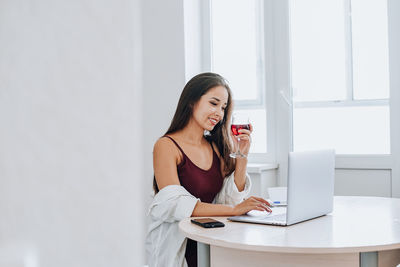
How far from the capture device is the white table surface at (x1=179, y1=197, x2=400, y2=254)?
1.04 m

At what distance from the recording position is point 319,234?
3.78 ft

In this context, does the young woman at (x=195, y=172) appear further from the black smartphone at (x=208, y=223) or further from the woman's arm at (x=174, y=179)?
the black smartphone at (x=208, y=223)

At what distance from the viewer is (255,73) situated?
2.79m

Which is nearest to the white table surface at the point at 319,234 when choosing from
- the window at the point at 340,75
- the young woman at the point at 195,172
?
the young woman at the point at 195,172

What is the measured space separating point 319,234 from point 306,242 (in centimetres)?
10

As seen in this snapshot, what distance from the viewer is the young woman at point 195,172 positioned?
57.0 inches

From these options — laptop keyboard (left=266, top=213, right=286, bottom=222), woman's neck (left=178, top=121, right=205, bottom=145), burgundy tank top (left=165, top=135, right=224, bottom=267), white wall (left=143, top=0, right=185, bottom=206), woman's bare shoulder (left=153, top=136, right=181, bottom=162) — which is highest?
white wall (left=143, top=0, right=185, bottom=206)

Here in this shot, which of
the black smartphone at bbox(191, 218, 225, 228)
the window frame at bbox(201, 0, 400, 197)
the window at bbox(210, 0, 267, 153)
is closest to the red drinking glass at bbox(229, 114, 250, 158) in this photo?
the black smartphone at bbox(191, 218, 225, 228)

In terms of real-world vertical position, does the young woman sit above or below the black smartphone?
above

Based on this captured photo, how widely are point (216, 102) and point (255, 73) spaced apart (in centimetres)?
113

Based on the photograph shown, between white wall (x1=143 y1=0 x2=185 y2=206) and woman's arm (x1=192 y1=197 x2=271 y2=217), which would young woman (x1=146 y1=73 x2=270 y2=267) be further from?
white wall (x1=143 y1=0 x2=185 y2=206)

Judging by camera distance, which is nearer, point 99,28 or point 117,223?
point 99,28

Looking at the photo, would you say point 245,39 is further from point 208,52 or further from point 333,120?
point 333,120

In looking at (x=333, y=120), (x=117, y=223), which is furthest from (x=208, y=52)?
(x=117, y=223)
